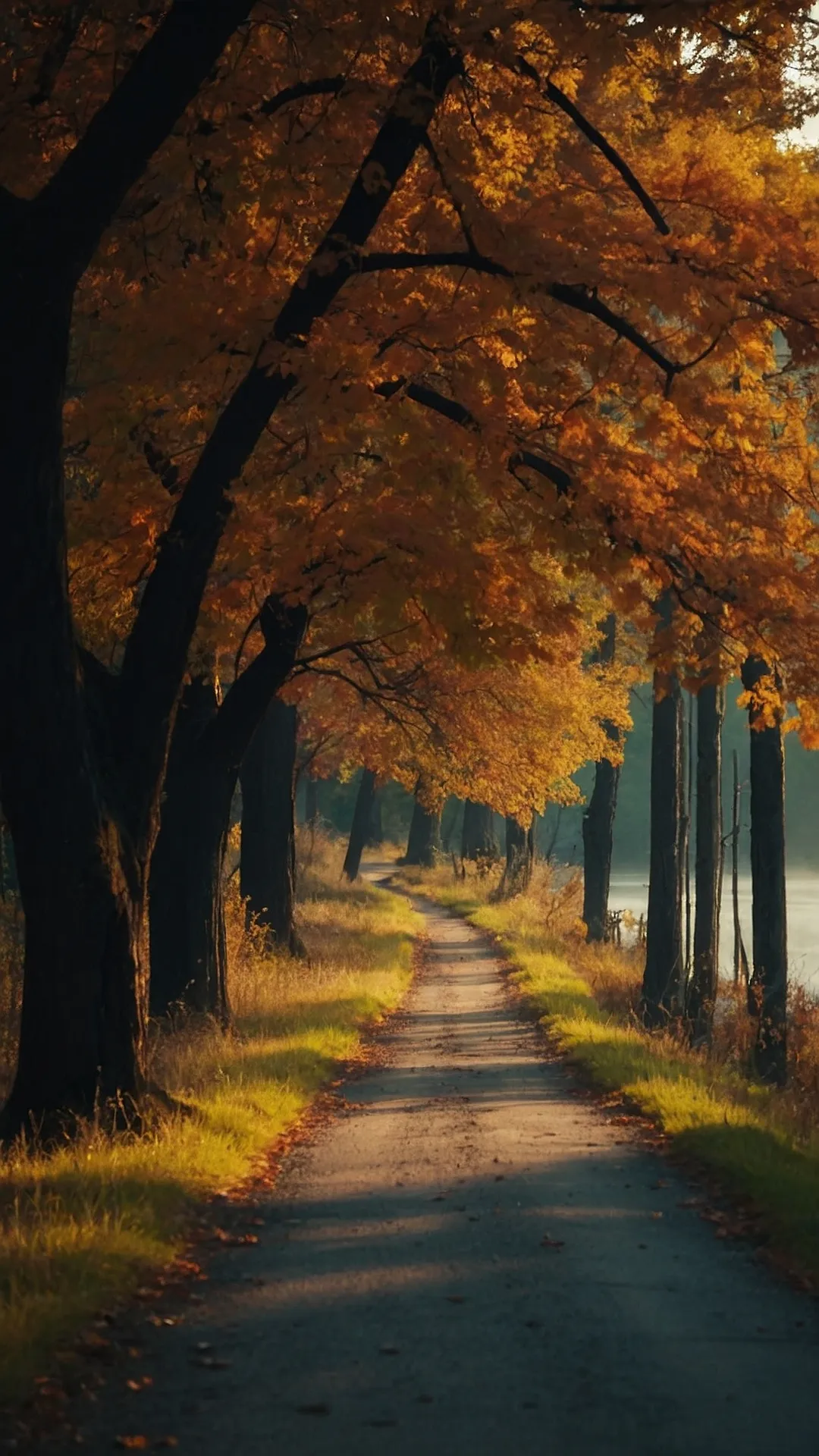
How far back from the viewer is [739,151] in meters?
12.5

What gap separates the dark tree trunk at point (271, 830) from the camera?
22.7m

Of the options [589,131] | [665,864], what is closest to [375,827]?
[665,864]

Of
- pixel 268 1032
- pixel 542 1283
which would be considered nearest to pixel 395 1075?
pixel 268 1032

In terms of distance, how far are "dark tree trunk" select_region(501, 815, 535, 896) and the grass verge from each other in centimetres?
1172

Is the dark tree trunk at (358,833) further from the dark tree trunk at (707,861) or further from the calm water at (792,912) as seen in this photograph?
the dark tree trunk at (707,861)

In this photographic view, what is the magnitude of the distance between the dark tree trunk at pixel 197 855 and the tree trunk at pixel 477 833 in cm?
3593

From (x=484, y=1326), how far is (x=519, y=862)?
37209 mm

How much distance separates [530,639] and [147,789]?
301 centimetres

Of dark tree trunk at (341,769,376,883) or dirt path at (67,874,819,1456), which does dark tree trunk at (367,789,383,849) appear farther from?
dirt path at (67,874,819,1456)

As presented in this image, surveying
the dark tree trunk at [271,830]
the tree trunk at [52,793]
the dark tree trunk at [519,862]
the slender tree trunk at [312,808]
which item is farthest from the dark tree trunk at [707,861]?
the slender tree trunk at [312,808]

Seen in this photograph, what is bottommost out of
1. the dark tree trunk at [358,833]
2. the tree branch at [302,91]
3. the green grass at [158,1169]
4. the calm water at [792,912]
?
the green grass at [158,1169]

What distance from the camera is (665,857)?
72.1ft

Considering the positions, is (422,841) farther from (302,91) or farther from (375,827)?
(302,91)

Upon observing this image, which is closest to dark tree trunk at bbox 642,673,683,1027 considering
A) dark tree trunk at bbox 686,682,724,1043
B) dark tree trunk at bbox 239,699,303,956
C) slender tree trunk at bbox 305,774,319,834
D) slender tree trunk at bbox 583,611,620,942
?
dark tree trunk at bbox 686,682,724,1043
